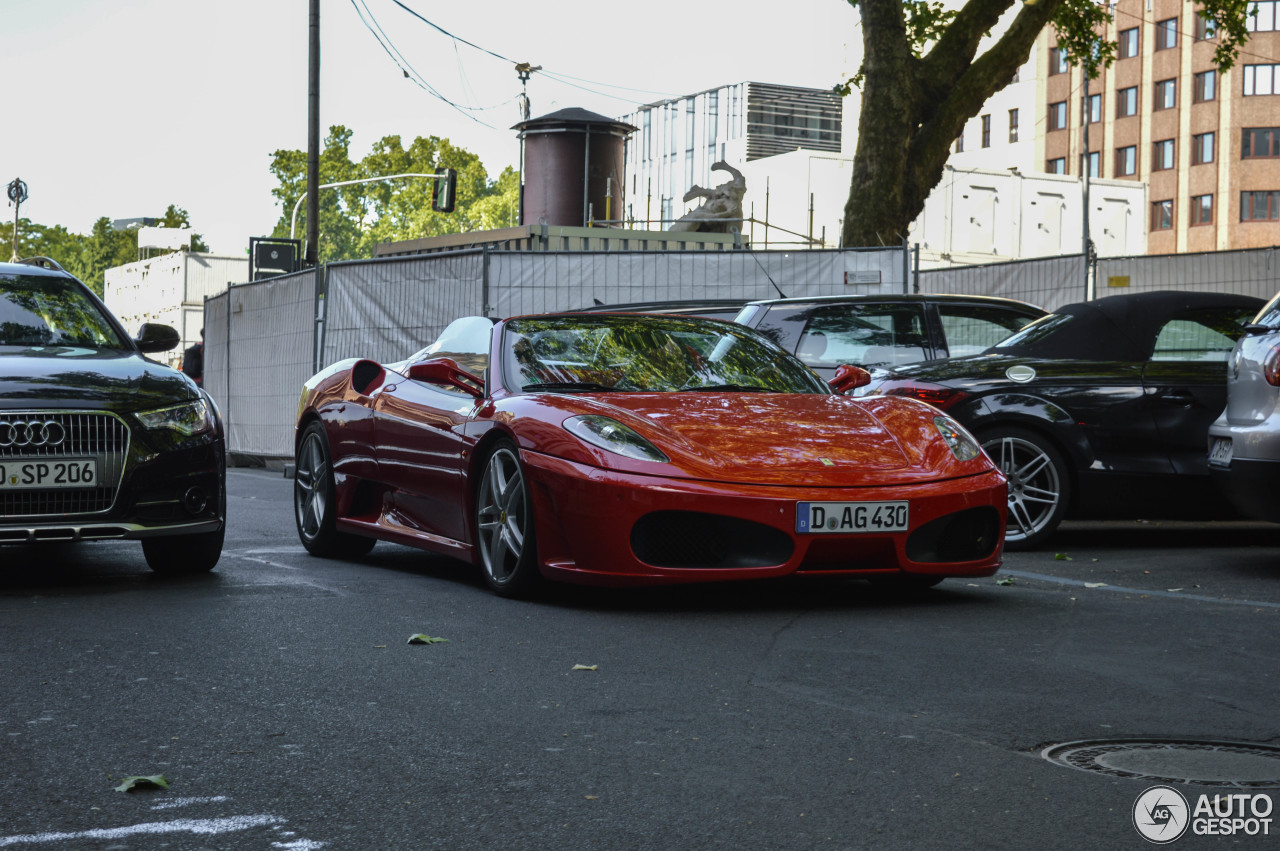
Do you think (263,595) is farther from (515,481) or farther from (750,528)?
(750,528)

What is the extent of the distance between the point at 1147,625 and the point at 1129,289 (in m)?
12.0

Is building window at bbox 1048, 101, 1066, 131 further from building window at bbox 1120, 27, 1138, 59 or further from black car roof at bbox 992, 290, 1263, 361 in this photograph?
black car roof at bbox 992, 290, 1263, 361

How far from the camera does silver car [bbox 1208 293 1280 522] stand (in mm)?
7246

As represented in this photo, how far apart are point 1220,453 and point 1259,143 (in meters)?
67.1

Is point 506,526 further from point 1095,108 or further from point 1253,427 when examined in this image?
point 1095,108

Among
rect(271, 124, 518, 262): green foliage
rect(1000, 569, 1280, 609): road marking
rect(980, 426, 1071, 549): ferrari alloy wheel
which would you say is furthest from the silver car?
rect(271, 124, 518, 262): green foliage

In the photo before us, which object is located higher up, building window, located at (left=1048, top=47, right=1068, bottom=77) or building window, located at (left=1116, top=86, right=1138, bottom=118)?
building window, located at (left=1048, top=47, right=1068, bottom=77)

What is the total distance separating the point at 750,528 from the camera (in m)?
6.11

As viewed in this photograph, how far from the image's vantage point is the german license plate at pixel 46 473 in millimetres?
6723

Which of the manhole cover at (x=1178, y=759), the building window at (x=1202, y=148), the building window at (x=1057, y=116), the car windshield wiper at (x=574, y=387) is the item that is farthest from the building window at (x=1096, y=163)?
the manhole cover at (x=1178, y=759)

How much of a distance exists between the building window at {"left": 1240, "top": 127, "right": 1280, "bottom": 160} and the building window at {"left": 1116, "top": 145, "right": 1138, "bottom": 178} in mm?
5866

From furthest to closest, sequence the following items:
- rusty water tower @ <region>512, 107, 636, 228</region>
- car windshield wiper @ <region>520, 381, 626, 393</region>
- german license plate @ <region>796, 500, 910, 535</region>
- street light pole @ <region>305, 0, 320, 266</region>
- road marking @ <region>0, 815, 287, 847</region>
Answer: rusty water tower @ <region>512, 107, 636, 228</region> < street light pole @ <region>305, 0, 320, 266</region> < car windshield wiper @ <region>520, 381, 626, 393</region> < german license plate @ <region>796, 500, 910, 535</region> < road marking @ <region>0, 815, 287, 847</region>

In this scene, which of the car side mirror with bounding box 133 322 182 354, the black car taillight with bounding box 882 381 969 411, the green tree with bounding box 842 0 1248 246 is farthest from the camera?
the green tree with bounding box 842 0 1248 246

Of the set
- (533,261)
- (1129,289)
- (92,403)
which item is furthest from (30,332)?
(1129,289)
